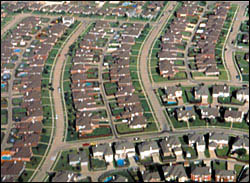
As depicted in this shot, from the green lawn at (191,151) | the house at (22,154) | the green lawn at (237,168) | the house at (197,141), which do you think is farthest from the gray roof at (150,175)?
the house at (22,154)

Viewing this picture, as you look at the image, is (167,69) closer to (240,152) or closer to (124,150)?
(124,150)

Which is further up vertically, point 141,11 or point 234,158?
point 141,11

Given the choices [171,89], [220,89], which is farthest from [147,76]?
[220,89]

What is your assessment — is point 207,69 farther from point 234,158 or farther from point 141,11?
point 141,11

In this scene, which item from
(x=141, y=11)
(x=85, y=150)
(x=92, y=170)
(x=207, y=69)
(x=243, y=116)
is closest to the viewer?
(x=92, y=170)

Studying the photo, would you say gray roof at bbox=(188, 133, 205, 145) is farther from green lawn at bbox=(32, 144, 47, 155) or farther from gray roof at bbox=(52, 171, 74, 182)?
green lawn at bbox=(32, 144, 47, 155)

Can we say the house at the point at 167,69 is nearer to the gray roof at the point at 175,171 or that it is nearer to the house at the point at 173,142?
the house at the point at 173,142

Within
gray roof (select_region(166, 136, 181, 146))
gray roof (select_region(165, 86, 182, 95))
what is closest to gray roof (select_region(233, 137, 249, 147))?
gray roof (select_region(166, 136, 181, 146))

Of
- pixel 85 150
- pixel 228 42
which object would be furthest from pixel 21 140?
pixel 228 42
